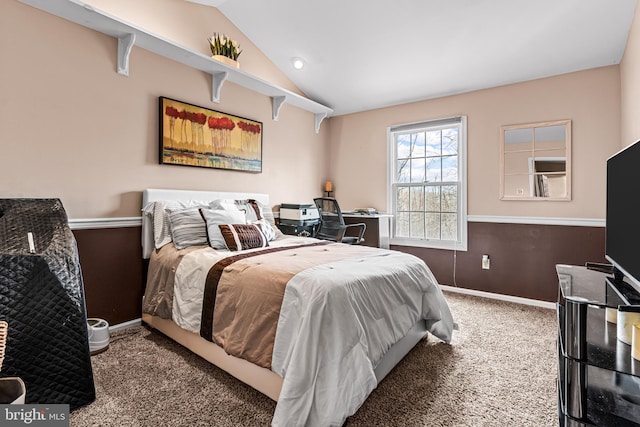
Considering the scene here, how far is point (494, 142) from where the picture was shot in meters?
3.72

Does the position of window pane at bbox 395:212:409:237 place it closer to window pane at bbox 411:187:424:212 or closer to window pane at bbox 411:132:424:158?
window pane at bbox 411:187:424:212

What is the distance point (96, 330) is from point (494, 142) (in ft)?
13.5

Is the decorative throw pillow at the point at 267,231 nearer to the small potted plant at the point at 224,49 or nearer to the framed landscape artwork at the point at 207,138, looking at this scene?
the framed landscape artwork at the point at 207,138

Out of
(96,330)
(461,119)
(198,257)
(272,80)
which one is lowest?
(96,330)

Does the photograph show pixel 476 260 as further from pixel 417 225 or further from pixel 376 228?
pixel 376 228

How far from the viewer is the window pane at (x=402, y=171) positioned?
4.43m

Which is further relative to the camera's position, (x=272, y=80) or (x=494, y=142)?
(x=272, y=80)

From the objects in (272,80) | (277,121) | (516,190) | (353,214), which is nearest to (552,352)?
(516,190)

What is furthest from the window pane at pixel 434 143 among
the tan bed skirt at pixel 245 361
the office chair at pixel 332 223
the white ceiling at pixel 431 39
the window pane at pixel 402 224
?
the tan bed skirt at pixel 245 361

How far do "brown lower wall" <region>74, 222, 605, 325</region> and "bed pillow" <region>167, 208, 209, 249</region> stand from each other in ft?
1.39

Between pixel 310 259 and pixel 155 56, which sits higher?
pixel 155 56

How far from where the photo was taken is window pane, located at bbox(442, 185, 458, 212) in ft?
13.3

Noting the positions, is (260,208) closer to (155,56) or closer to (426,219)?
(155,56)

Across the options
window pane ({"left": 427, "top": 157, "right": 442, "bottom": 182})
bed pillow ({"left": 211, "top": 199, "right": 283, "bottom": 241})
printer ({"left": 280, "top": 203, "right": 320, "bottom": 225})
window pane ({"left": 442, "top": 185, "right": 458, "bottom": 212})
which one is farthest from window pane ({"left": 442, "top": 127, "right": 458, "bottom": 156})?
bed pillow ({"left": 211, "top": 199, "right": 283, "bottom": 241})
